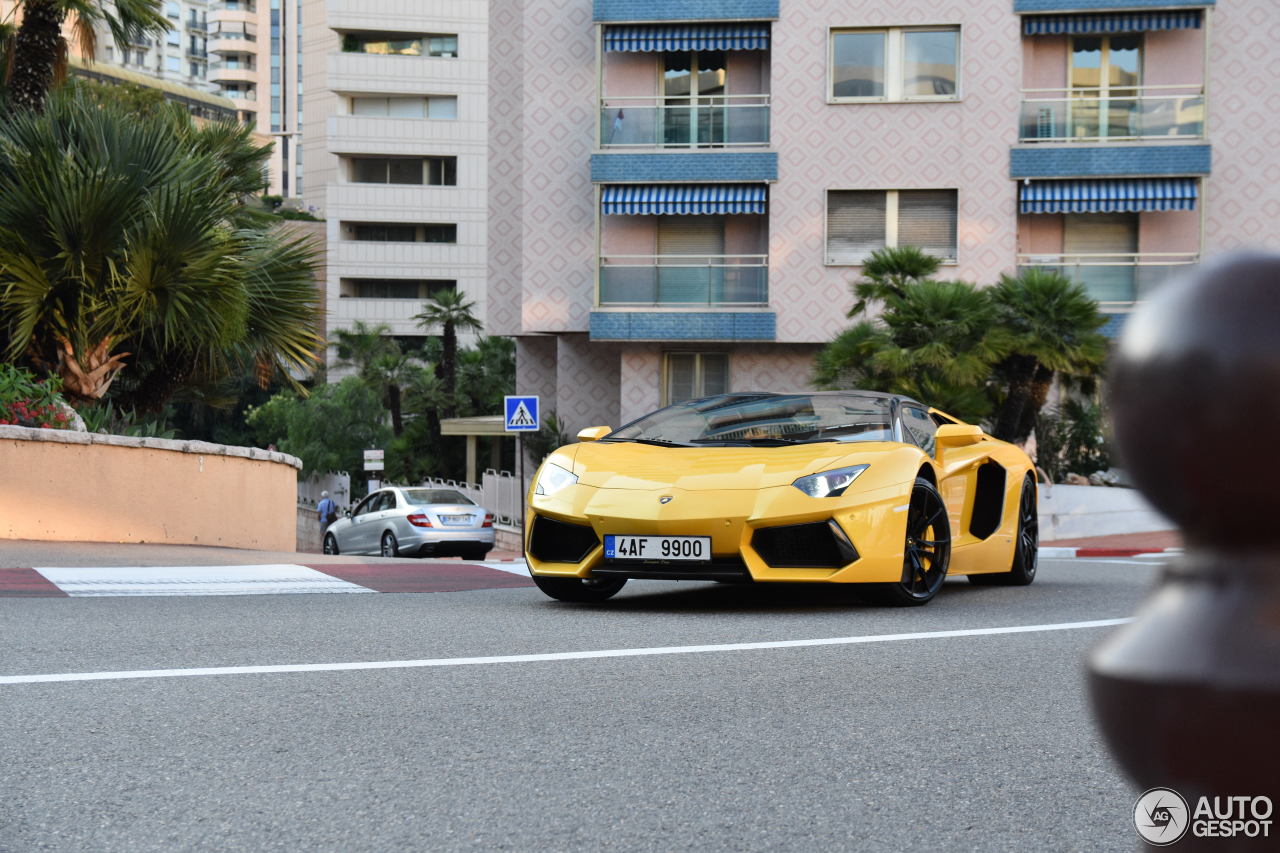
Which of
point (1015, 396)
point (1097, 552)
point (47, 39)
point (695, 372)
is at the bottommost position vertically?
point (1097, 552)

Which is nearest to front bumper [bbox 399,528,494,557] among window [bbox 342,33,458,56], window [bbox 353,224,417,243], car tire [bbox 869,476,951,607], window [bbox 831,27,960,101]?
window [bbox 831,27,960,101]

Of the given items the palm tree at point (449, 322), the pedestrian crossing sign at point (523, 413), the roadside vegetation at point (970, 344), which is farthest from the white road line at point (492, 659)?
the palm tree at point (449, 322)

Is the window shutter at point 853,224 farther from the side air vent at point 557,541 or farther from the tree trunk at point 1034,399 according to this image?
the side air vent at point 557,541

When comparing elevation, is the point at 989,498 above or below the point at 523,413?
below

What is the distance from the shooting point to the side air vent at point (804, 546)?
787cm

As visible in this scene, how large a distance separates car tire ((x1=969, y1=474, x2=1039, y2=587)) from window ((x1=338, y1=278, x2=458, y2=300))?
57.4 meters

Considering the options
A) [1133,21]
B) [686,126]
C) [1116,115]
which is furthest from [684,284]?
[1133,21]

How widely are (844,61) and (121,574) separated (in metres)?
22.5

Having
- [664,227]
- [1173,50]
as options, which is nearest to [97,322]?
[664,227]

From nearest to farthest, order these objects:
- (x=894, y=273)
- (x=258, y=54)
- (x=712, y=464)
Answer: (x=712, y=464), (x=894, y=273), (x=258, y=54)

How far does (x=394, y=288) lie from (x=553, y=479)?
6009 centimetres

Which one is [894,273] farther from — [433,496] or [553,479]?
[553,479]

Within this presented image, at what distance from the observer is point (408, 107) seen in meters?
65.2

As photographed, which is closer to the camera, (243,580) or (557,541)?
(557,541)
